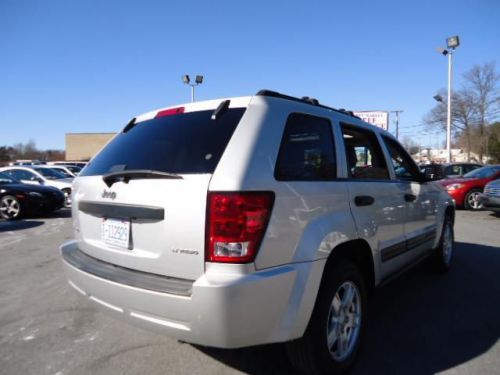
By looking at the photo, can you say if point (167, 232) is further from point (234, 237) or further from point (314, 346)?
point (314, 346)

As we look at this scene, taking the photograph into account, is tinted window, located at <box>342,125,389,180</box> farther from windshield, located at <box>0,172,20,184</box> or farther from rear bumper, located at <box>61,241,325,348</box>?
windshield, located at <box>0,172,20,184</box>

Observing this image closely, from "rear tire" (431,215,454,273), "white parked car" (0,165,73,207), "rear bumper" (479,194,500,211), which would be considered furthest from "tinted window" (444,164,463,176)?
"white parked car" (0,165,73,207)

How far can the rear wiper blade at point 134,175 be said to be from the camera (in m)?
2.25

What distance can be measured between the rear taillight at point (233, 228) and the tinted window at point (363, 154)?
129cm

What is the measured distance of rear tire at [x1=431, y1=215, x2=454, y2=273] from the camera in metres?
4.95

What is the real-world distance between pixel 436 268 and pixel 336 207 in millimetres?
3248

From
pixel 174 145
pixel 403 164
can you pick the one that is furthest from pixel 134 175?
pixel 403 164

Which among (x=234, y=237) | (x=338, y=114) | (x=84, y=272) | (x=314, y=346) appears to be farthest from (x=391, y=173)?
(x=84, y=272)

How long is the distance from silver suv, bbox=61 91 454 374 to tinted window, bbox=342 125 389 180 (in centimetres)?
12

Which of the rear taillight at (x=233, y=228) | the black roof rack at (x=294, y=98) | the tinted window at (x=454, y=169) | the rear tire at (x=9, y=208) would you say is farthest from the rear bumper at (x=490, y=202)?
the rear tire at (x=9, y=208)

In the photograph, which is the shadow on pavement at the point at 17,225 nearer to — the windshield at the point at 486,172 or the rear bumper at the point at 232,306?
the rear bumper at the point at 232,306

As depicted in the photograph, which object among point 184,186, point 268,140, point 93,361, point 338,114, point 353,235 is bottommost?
point 93,361

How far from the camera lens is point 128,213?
2400 mm

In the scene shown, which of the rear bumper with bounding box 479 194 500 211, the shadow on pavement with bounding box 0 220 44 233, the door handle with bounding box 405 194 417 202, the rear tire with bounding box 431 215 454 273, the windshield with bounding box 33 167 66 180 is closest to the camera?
the door handle with bounding box 405 194 417 202
